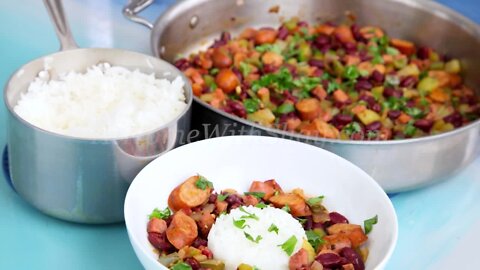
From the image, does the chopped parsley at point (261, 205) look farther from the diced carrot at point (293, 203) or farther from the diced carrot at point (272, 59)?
the diced carrot at point (272, 59)

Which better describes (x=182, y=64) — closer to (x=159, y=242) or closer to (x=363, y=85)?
(x=363, y=85)

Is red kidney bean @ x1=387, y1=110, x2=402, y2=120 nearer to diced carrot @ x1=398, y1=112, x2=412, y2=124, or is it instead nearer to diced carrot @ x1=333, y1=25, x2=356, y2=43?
diced carrot @ x1=398, y1=112, x2=412, y2=124

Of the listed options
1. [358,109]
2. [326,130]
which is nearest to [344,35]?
[358,109]

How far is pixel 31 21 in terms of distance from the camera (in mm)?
2074

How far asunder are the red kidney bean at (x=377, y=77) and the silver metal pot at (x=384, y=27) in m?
0.26

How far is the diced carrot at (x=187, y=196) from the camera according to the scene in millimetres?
1237

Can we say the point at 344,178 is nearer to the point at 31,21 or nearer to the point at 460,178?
the point at 460,178

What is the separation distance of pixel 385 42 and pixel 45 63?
0.92m

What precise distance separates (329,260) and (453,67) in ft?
3.04

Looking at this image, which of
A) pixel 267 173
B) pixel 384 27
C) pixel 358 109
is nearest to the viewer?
pixel 267 173

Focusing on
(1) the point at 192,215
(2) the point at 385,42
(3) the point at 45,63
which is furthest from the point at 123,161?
(2) the point at 385,42

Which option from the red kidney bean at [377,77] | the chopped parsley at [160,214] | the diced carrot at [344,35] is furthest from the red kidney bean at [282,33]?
the chopped parsley at [160,214]

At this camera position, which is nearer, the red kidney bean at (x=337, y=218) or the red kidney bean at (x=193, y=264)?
the red kidney bean at (x=193, y=264)

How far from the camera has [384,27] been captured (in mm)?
1996
